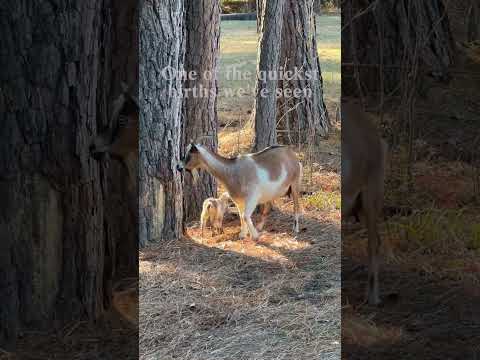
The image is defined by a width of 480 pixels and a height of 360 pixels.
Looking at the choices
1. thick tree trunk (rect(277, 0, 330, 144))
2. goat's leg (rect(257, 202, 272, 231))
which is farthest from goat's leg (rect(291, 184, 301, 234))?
thick tree trunk (rect(277, 0, 330, 144))

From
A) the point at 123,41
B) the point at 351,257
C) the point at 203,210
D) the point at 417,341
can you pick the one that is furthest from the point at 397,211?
the point at 123,41

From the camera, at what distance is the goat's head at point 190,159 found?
4176 millimetres

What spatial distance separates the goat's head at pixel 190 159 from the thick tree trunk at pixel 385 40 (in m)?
0.83

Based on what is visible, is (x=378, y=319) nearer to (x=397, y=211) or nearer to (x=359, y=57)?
(x=397, y=211)

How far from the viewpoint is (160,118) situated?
407 cm

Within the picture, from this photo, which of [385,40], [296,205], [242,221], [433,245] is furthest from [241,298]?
[385,40]

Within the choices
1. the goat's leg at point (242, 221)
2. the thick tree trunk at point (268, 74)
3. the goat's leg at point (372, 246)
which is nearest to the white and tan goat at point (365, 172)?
the goat's leg at point (372, 246)

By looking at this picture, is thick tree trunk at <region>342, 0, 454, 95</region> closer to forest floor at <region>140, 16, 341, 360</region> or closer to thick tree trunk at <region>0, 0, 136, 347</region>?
forest floor at <region>140, 16, 341, 360</region>

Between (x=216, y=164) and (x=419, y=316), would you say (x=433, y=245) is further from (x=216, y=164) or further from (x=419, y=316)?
(x=216, y=164)

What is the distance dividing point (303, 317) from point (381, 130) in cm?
107

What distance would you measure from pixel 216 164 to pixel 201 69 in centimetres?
50

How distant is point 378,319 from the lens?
4.00 m

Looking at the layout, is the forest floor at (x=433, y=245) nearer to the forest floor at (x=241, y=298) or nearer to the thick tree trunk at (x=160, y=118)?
the forest floor at (x=241, y=298)

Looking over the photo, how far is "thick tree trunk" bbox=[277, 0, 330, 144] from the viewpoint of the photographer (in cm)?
418
